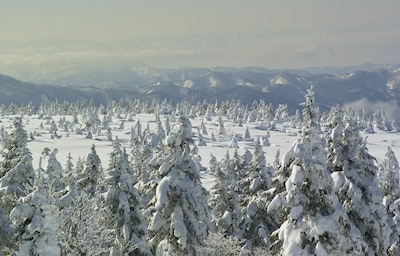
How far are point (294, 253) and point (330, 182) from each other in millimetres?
3150

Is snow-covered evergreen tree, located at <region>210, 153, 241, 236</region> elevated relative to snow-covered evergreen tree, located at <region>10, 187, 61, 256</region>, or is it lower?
lower

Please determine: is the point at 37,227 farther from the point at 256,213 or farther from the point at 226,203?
the point at 226,203

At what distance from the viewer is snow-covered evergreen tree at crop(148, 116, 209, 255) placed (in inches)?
942

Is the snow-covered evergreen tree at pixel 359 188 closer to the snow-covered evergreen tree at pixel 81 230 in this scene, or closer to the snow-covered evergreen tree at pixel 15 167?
the snow-covered evergreen tree at pixel 81 230

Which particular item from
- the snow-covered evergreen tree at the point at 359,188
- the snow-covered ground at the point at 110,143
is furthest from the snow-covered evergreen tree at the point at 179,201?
the snow-covered ground at the point at 110,143

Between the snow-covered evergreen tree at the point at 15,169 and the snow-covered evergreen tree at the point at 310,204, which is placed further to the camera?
the snow-covered evergreen tree at the point at 15,169

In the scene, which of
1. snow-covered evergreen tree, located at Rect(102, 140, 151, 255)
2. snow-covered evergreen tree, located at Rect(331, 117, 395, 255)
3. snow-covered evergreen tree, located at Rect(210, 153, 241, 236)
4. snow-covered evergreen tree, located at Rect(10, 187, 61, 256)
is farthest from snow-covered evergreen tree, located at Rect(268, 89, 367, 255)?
snow-covered evergreen tree, located at Rect(210, 153, 241, 236)

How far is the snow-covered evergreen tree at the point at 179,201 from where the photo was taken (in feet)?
78.5

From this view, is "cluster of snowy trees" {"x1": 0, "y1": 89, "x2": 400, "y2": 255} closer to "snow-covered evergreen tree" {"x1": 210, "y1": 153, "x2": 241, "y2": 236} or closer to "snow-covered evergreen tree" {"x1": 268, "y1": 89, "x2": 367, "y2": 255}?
"snow-covered evergreen tree" {"x1": 268, "y1": 89, "x2": 367, "y2": 255}

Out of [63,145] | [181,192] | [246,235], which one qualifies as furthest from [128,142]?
[181,192]

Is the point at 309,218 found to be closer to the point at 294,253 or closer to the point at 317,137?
the point at 294,253

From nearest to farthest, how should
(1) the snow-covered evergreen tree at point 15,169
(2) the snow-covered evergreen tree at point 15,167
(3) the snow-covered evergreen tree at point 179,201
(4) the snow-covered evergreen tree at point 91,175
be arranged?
(3) the snow-covered evergreen tree at point 179,201 < (1) the snow-covered evergreen tree at point 15,169 < (2) the snow-covered evergreen tree at point 15,167 < (4) the snow-covered evergreen tree at point 91,175

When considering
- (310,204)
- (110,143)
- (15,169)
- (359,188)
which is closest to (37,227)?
(15,169)

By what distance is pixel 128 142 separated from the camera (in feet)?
526
